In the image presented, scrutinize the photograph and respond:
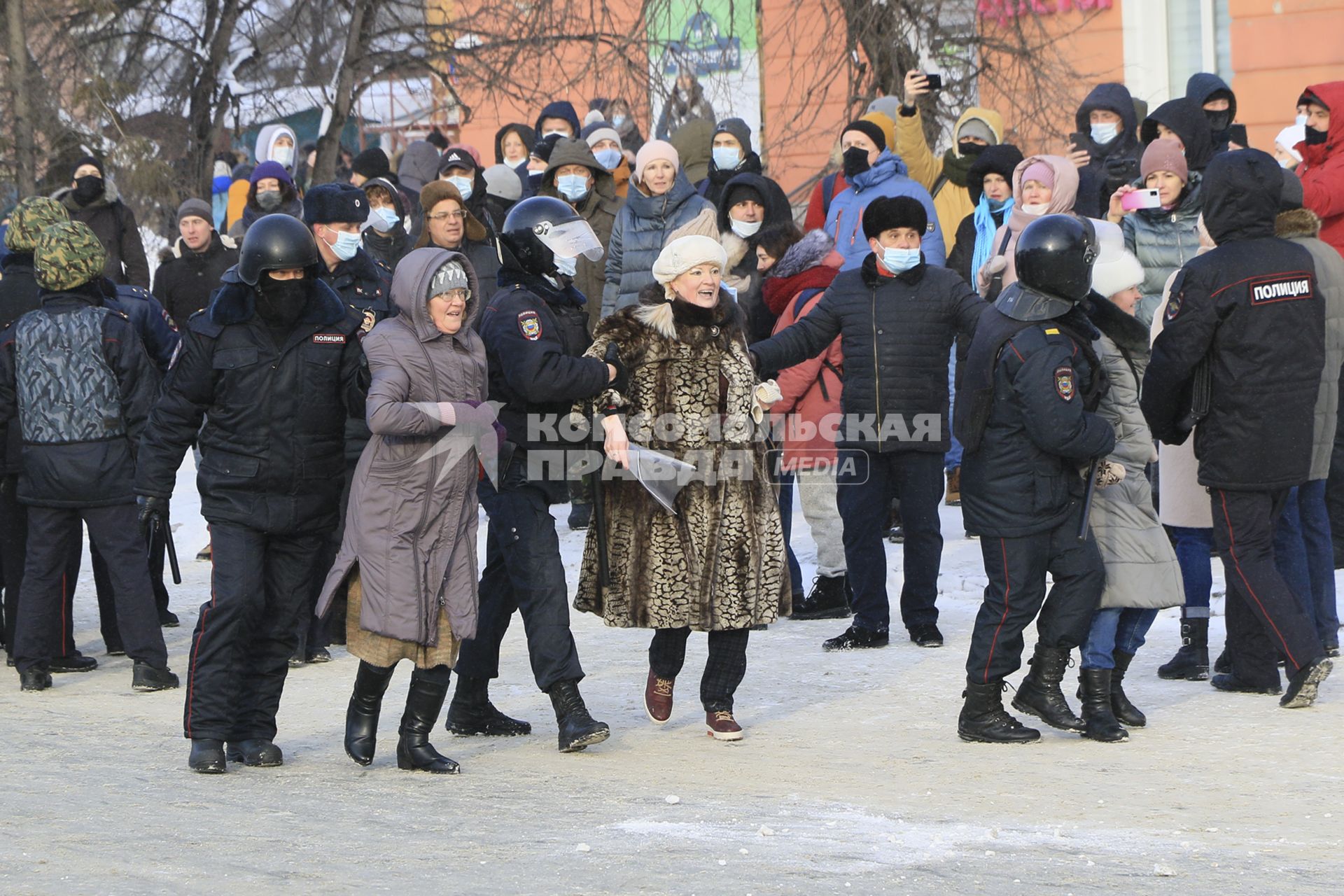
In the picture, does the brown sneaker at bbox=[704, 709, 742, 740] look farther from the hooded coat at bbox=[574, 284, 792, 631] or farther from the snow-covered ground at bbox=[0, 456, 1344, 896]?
the hooded coat at bbox=[574, 284, 792, 631]

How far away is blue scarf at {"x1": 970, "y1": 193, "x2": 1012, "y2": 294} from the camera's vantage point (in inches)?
425

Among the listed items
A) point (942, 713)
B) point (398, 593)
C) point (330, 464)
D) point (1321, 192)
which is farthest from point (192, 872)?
point (1321, 192)

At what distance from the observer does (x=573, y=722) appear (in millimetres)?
6762

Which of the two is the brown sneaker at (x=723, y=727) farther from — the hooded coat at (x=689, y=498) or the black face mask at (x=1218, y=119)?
the black face mask at (x=1218, y=119)

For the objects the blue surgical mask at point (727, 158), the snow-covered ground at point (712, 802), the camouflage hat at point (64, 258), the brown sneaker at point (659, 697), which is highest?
the blue surgical mask at point (727, 158)

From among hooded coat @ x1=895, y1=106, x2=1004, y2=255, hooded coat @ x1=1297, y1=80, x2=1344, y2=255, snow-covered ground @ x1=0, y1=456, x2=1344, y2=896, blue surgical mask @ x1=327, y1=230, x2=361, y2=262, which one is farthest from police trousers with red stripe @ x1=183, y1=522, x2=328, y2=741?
hooded coat @ x1=895, y1=106, x2=1004, y2=255

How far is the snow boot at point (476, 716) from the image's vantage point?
23.4ft

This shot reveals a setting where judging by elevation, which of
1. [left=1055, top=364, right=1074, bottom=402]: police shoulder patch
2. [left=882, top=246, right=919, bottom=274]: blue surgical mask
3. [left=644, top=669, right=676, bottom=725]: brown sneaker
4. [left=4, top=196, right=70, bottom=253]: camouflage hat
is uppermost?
[left=4, top=196, right=70, bottom=253]: camouflage hat

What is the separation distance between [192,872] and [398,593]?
1356 mm

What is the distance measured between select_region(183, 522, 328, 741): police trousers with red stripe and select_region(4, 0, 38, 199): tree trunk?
9595 mm

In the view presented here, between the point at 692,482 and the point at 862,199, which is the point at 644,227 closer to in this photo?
the point at 862,199

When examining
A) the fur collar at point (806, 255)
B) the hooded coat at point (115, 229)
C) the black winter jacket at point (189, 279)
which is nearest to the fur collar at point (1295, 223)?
the fur collar at point (806, 255)

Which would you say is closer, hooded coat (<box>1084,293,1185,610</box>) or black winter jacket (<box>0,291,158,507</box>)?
hooded coat (<box>1084,293,1185,610</box>)

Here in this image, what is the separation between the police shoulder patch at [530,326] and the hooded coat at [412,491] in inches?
10.3
